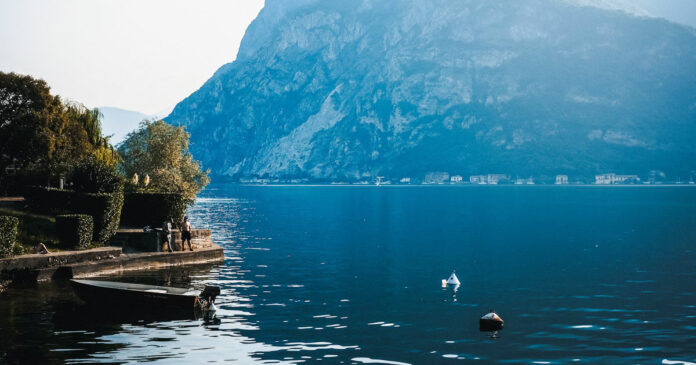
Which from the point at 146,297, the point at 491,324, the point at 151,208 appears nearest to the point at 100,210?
the point at 151,208

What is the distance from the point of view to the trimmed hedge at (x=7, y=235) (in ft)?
131

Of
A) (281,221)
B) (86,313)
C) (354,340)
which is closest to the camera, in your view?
(354,340)

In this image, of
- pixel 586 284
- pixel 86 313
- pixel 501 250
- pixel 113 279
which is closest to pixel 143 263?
pixel 113 279

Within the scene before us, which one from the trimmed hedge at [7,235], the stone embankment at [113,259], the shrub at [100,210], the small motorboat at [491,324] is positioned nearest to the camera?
the small motorboat at [491,324]

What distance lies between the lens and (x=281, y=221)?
11169 centimetres

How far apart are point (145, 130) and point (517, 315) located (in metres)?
68.6

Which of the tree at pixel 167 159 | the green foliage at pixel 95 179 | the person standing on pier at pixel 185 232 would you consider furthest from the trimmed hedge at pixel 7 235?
the tree at pixel 167 159

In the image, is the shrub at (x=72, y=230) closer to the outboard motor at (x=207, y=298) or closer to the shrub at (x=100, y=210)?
the shrub at (x=100, y=210)

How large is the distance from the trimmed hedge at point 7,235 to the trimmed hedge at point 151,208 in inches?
653

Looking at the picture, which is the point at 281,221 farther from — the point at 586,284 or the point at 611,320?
the point at 611,320

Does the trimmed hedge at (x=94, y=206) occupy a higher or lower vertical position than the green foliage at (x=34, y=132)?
lower

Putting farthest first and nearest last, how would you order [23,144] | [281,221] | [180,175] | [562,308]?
[281,221], [180,175], [23,144], [562,308]

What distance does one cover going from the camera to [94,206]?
5038 centimetres

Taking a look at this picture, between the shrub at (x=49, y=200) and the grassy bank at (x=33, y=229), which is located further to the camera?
the shrub at (x=49, y=200)
